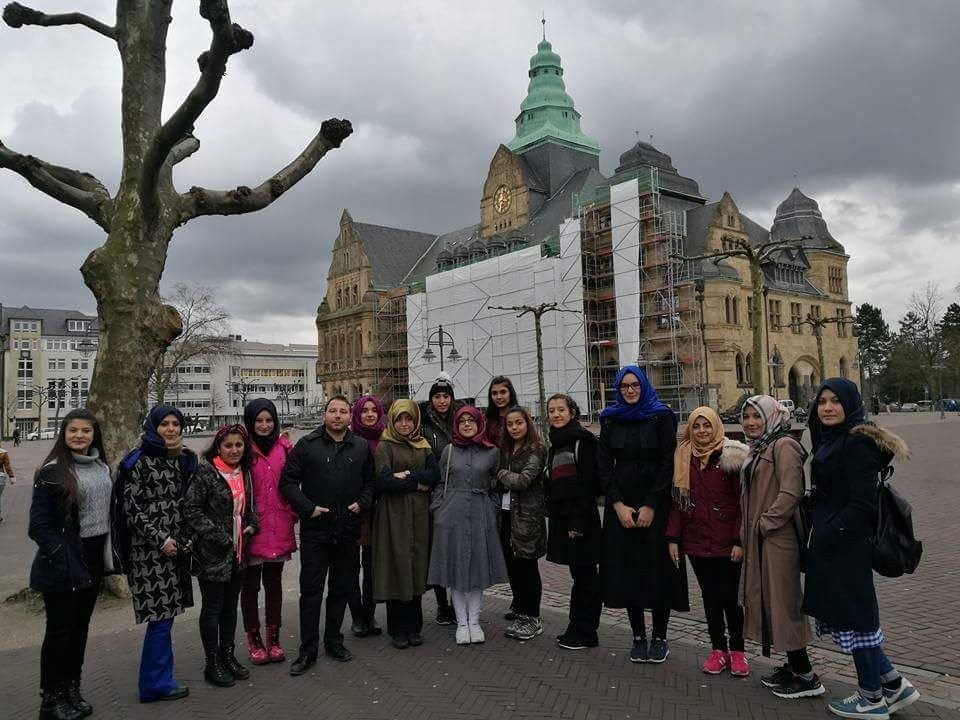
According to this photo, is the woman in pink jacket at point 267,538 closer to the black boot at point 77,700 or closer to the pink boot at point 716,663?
the black boot at point 77,700

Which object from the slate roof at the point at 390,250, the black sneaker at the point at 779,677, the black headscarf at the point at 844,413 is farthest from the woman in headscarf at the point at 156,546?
the slate roof at the point at 390,250

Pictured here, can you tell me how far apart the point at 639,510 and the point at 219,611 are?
3.14 metres

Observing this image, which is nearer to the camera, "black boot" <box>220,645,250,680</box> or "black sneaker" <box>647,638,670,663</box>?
"black boot" <box>220,645,250,680</box>

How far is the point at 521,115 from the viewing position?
213 feet

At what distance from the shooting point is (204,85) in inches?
249

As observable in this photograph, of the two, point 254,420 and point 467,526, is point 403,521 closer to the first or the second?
point 467,526

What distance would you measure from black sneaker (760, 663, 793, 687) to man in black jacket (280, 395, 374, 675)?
306cm

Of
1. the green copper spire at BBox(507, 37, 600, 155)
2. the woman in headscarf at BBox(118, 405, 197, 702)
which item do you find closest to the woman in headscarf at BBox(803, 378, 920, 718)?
the woman in headscarf at BBox(118, 405, 197, 702)

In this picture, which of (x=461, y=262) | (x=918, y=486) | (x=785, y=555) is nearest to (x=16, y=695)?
(x=785, y=555)

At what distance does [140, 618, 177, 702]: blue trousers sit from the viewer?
4934mm

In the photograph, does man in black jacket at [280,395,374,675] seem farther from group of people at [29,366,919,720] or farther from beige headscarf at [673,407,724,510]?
beige headscarf at [673,407,724,510]

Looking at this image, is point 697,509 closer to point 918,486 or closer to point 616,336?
point 918,486

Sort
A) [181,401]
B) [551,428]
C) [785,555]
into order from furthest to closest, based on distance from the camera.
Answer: [181,401] → [551,428] → [785,555]

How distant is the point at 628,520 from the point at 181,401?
109m
